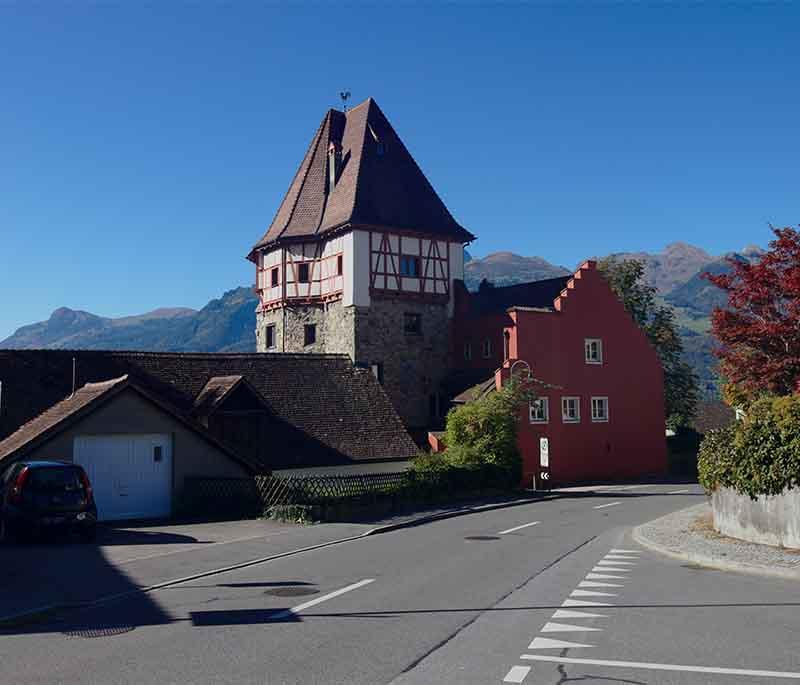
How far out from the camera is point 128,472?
80.1ft

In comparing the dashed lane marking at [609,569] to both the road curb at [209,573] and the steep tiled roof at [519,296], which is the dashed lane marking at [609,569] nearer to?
the road curb at [209,573]

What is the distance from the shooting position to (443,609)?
1078 cm

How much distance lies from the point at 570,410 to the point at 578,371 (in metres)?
2.23

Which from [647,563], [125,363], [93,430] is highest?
[125,363]

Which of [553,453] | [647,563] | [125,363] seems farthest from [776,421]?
[553,453]

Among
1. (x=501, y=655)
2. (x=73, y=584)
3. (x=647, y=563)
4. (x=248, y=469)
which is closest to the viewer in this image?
(x=501, y=655)

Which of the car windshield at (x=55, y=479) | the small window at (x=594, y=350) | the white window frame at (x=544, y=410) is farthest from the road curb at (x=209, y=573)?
the small window at (x=594, y=350)

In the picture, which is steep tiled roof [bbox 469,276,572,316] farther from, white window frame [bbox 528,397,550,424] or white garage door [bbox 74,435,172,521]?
white garage door [bbox 74,435,172,521]

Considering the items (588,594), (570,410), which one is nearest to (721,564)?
(588,594)

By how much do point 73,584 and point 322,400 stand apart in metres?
20.7

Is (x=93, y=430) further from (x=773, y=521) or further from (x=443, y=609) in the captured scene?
(x=773, y=521)

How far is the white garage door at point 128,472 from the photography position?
23.9 meters

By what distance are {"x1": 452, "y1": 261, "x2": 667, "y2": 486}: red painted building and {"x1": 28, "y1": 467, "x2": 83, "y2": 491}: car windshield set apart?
1015 inches

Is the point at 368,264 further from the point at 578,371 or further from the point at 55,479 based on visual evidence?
the point at 55,479
